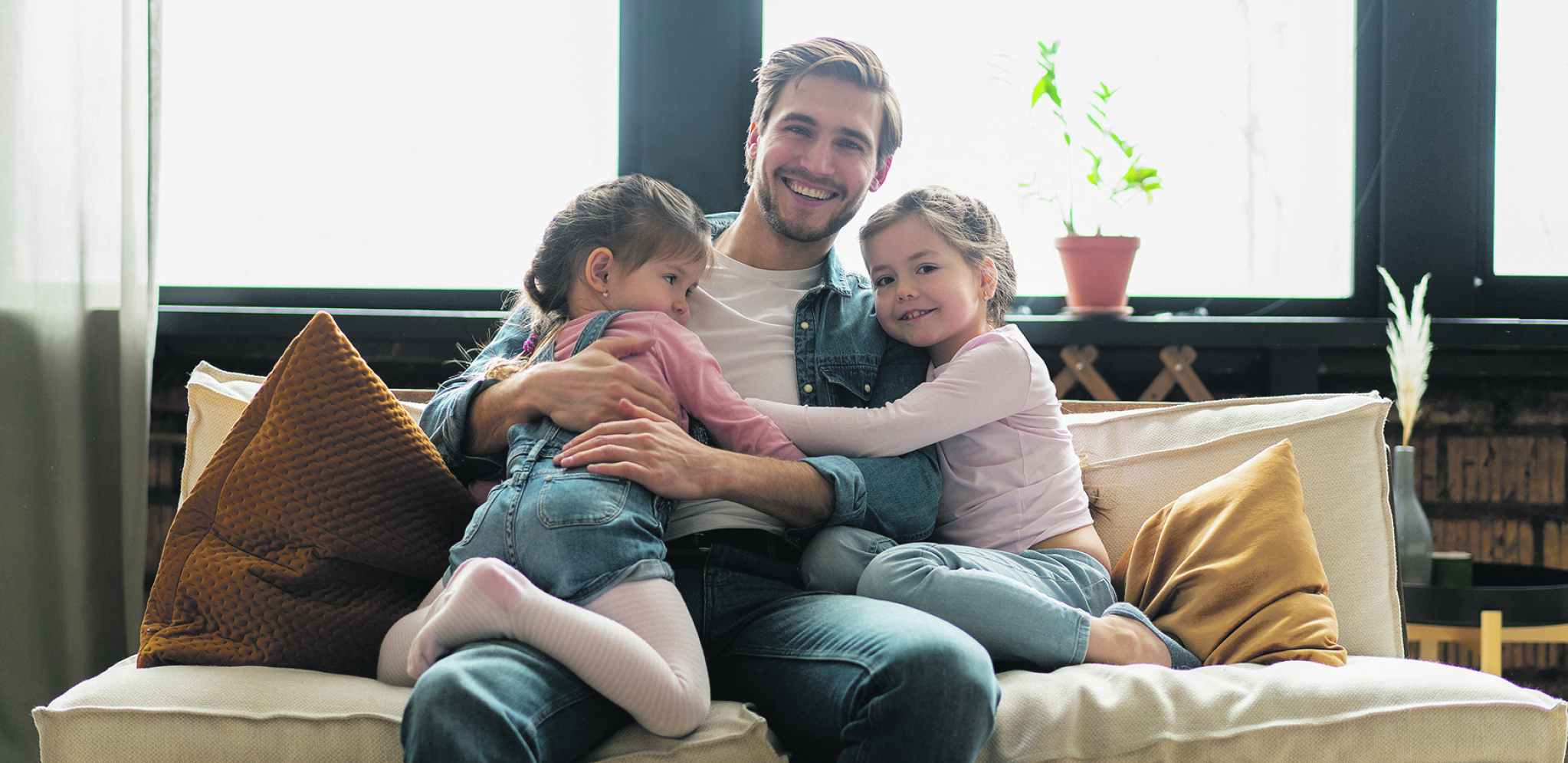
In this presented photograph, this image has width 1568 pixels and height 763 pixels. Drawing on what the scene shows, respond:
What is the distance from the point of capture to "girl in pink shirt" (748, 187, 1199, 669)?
3.93 feet

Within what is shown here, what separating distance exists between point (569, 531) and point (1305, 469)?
1.06 m

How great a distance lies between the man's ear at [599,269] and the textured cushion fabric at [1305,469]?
0.80 metres

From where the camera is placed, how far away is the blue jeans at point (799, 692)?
898 millimetres

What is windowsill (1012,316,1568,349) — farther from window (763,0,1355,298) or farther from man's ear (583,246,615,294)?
man's ear (583,246,615,294)

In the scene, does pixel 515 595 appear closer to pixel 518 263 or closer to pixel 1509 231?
pixel 518 263

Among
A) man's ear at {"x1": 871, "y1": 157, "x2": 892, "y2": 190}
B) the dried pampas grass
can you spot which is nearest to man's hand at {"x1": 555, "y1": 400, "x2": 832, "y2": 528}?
man's ear at {"x1": 871, "y1": 157, "x2": 892, "y2": 190}

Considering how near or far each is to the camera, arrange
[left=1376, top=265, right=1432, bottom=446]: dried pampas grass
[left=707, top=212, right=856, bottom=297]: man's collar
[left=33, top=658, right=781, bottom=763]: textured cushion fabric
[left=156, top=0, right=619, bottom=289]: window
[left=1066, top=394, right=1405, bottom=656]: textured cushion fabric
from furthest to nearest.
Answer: [left=156, top=0, right=619, bottom=289]: window
[left=1376, top=265, right=1432, bottom=446]: dried pampas grass
[left=707, top=212, right=856, bottom=297]: man's collar
[left=1066, top=394, right=1405, bottom=656]: textured cushion fabric
[left=33, top=658, right=781, bottom=763]: textured cushion fabric

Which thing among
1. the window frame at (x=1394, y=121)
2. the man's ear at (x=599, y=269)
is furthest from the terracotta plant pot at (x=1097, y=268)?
the man's ear at (x=599, y=269)

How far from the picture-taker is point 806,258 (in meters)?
1.68

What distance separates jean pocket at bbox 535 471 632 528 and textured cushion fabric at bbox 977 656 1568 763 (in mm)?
484

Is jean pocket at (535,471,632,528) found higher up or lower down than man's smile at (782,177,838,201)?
lower down

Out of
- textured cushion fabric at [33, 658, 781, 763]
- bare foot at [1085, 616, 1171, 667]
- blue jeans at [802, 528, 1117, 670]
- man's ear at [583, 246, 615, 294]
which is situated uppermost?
man's ear at [583, 246, 615, 294]

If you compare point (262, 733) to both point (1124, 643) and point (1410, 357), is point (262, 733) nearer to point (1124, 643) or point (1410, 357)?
point (1124, 643)

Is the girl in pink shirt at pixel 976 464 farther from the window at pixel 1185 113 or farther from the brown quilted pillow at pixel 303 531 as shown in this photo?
the window at pixel 1185 113
